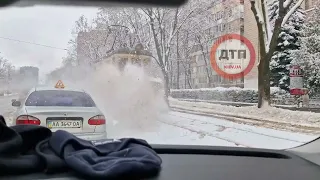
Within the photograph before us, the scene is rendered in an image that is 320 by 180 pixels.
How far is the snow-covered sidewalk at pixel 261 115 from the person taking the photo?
3.19 m

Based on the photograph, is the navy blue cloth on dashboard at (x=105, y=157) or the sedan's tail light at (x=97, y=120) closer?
the navy blue cloth on dashboard at (x=105, y=157)

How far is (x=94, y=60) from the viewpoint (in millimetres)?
3295

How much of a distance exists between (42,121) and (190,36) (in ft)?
5.43

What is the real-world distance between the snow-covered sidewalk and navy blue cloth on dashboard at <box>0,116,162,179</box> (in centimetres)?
191

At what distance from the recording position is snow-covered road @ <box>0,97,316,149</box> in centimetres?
278

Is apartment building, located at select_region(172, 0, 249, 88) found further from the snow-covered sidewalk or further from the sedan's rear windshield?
the sedan's rear windshield

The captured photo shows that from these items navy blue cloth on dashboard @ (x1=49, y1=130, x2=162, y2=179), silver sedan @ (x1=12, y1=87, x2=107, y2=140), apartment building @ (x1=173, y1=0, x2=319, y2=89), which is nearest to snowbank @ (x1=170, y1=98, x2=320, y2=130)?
apartment building @ (x1=173, y1=0, x2=319, y2=89)

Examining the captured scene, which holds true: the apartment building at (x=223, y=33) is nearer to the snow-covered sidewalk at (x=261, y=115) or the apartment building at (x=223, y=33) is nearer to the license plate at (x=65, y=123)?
the snow-covered sidewalk at (x=261, y=115)

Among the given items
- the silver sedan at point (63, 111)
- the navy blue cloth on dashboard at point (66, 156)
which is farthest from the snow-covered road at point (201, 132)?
Result: the navy blue cloth on dashboard at point (66, 156)

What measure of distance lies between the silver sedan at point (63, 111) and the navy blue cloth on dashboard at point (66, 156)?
3.63ft
